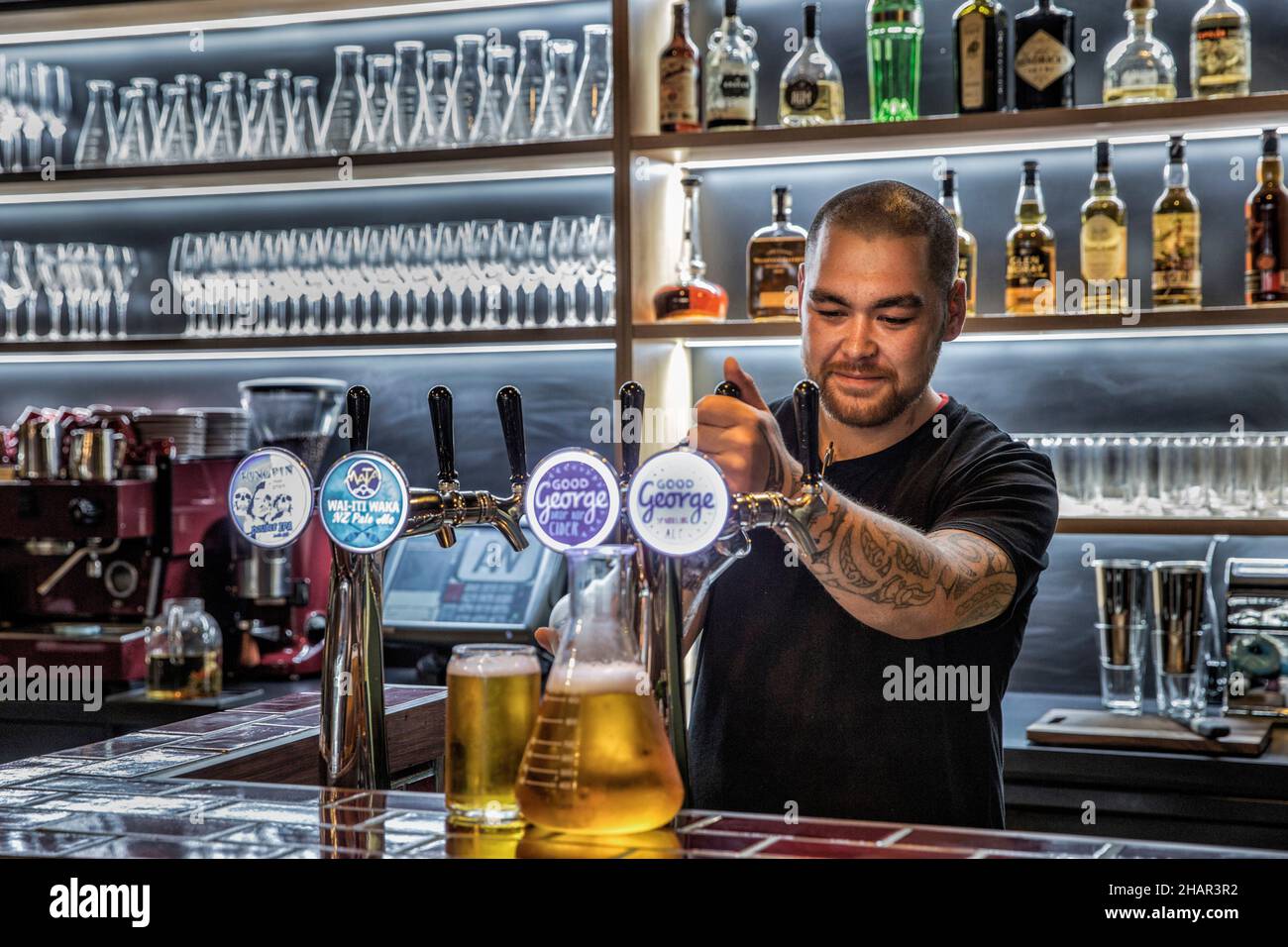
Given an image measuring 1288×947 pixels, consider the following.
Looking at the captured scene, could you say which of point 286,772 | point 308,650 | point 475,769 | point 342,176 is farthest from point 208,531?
point 475,769

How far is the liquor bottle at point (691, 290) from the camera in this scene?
2.78m

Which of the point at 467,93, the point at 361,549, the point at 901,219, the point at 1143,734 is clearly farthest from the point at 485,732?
the point at 467,93

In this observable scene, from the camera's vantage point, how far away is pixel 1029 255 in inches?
104

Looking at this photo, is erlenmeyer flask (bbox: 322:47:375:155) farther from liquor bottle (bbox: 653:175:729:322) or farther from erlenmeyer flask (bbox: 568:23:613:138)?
liquor bottle (bbox: 653:175:729:322)

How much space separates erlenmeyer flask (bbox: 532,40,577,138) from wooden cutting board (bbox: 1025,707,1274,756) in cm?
148

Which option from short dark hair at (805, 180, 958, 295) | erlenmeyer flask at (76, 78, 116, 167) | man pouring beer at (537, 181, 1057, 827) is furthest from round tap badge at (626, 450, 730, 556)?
erlenmeyer flask at (76, 78, 116, 167)

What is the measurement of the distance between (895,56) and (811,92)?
17cm

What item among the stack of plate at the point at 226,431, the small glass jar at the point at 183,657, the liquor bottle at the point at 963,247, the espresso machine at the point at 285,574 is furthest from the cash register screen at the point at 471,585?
the liquor bottle at the point at 963,247

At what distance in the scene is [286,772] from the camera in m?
1.37

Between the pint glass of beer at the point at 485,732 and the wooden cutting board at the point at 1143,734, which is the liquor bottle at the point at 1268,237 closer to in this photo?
the wooden cutting board at the point at 1143,734

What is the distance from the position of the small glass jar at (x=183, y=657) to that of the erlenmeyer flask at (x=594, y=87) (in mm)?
1185

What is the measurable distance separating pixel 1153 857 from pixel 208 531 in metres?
2.39

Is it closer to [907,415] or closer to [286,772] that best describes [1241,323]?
[907,415]

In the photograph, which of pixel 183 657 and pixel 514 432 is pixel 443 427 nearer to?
pixel 514 432
